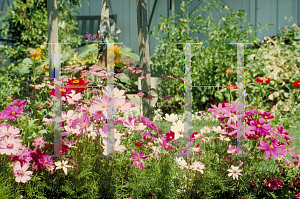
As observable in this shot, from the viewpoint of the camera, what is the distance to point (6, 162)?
1399mm

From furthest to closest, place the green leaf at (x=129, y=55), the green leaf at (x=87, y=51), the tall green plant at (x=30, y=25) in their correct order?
the tall green plant at (x=30, y=25) < the green leaf at (x=129, y=55) < the green leaf at (x=87, y=51)

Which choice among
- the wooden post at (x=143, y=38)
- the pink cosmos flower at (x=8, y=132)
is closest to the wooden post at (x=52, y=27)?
the wooden post at (x=143, y=38)

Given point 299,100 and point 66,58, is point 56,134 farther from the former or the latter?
point 299,100

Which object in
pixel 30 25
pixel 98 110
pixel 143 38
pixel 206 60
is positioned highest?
pixel 30 25

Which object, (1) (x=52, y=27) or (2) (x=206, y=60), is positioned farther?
(2) (x=206, y=60)

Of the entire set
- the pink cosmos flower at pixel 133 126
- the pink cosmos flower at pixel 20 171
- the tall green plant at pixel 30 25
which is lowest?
the pink cosmos flower at pixel 20 171

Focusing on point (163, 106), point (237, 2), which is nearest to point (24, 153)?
point (163, 106)

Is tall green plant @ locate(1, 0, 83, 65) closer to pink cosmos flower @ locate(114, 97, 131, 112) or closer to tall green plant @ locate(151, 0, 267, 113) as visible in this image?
tall green plant @ locate(151, 0, 267, 113)

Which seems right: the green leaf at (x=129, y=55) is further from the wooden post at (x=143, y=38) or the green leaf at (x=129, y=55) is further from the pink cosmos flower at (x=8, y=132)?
the pink cosmos flower at (x=8, y=132)

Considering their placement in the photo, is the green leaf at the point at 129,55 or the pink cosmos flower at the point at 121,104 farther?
the green leaf at the point at 129,55

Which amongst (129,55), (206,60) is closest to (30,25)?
(129,55)

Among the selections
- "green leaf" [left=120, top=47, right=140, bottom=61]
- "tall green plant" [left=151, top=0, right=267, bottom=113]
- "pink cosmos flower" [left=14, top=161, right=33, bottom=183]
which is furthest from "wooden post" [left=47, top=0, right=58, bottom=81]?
"green leaf" [left=120, top=47, right=140, bottom=61]

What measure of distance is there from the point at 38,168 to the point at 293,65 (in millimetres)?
3772

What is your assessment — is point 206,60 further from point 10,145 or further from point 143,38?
point 10,145
